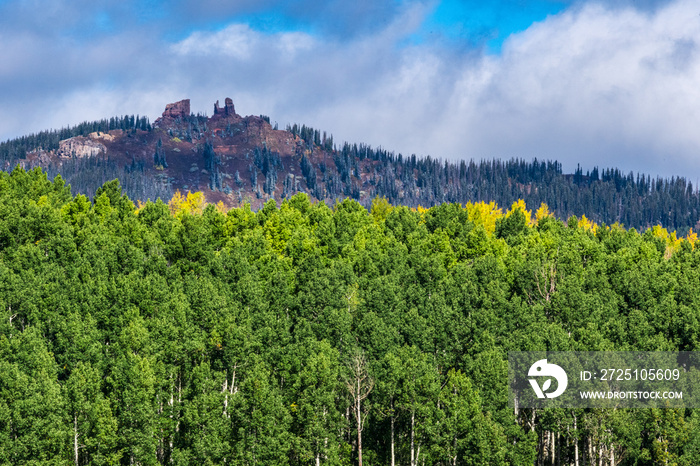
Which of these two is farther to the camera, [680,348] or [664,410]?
[680,348]

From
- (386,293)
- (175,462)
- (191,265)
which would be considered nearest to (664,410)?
(386,293)

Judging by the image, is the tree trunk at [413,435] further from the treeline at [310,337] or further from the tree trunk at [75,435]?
the tree trunk at [75,435]

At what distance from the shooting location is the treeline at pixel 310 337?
92688mm

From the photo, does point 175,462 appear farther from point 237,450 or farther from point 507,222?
point 507,222

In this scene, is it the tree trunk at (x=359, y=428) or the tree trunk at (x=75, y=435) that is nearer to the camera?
the tree trunk at (x=75, y=435)

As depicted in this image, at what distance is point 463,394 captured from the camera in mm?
95812

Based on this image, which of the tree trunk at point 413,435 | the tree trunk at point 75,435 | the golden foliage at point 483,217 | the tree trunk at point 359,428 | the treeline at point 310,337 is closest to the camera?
the tree trunk at point 75,435

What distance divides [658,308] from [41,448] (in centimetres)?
7836

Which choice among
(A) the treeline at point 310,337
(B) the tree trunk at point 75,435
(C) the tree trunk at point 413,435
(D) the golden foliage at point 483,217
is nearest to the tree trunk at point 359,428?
(A) the treeline at point 310,337

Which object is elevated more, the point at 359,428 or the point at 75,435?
the point at 359,428

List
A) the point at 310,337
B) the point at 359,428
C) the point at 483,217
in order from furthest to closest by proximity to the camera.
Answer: the point at 483,217
the point at 310,337
the point at 359,428

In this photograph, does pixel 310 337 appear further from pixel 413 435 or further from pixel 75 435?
pixel 75 435

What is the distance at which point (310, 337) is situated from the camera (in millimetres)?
107812

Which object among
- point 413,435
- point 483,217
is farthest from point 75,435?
point 483,217
